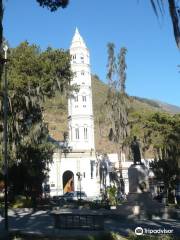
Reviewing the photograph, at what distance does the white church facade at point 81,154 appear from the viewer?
64250 millimetres

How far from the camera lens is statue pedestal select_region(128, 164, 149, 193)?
27484 millimetres

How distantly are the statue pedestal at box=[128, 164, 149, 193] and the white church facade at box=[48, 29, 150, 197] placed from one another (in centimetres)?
3560

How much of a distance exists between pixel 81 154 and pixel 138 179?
3794 centimetres

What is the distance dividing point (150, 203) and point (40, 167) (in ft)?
49.6

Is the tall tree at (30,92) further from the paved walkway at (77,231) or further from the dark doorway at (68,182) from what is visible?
the dark doorway at (68,182)

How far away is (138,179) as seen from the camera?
27.7 meters

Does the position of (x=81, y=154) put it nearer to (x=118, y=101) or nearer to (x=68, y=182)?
(x=68, y=182)

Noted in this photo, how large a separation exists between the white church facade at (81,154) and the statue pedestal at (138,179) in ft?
117

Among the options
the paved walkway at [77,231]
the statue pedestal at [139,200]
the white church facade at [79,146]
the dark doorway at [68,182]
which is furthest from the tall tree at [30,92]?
the dark doorway at [68,182]

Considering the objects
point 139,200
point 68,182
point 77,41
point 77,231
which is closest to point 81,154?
point 68,182

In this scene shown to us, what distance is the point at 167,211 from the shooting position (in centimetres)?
2650

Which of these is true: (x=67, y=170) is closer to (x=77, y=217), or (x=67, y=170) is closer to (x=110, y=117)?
(x=110, y=117)

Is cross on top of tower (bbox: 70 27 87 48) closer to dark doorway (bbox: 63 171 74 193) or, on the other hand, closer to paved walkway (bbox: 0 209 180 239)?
dark doorway (bbox: 63 171 74 193)

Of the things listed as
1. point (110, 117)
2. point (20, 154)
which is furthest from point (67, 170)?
point (20, 154)
